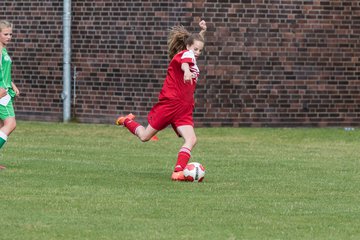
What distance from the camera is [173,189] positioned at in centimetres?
1212

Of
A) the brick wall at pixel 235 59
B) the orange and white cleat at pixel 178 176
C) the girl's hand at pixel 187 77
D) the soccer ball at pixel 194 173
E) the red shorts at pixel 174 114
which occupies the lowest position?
the brick wall at pixel 235 59

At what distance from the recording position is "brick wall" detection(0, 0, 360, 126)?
69.9ft

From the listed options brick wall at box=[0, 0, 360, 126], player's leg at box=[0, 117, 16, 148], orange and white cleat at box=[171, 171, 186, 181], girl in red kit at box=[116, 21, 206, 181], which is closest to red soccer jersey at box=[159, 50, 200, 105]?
girl in red kit at box=[116, 21, 206, 181]

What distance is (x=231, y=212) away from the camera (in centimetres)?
1042

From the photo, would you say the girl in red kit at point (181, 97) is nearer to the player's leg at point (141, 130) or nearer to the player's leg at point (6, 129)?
the player's leg at point (141, 130)

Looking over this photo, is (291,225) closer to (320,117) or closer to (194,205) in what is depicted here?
(194,205)

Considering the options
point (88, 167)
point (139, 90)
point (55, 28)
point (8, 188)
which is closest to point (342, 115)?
point (139, 90)

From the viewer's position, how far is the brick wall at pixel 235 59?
21.3m

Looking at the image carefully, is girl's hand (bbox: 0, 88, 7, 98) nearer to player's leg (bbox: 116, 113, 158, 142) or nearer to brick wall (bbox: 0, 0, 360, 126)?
player's leg (bbox: 116, 113, 158, 142)

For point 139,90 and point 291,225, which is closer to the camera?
point 291,225

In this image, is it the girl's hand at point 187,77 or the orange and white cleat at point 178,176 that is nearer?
the girl's hand at point 187,77

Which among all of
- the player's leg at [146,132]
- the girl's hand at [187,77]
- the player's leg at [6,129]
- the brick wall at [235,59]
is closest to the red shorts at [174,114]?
the player's leg at [146,132]

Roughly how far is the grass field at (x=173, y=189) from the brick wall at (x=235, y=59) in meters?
1.93

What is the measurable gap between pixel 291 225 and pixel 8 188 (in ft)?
10.8
